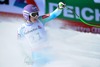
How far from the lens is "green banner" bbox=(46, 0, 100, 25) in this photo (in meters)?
3.28

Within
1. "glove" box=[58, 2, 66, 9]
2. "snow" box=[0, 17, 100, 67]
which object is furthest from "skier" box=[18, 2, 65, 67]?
"snow" box=[0, 17, 100, 67]

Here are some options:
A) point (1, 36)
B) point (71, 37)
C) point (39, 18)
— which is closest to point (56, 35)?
point (71, 37)

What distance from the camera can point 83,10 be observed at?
3.34 meters

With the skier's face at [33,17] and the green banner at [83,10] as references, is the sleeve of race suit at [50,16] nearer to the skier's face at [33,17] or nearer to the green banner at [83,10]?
the skier's face at [33,17]

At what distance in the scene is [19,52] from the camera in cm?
354

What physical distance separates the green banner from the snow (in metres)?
0.13

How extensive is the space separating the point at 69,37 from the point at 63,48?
0.13 meters

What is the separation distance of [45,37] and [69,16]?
1.23 feet

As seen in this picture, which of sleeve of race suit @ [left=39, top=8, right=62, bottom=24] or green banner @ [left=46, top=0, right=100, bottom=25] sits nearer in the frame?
sleeve of race suit @ [left=39, top=8, right=62, bottom=24]

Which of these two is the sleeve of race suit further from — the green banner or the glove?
the green banner

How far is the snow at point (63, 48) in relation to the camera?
327 cm

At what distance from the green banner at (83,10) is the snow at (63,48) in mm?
134

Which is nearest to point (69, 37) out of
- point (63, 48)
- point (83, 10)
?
point (63, 48)

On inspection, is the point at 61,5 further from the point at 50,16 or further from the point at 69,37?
the point at 69,37
